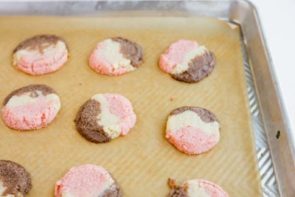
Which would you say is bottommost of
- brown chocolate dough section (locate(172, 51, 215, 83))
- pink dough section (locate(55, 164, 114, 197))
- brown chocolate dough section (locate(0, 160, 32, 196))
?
brown chocolate dough section (locate(0, 160, 32, 196))

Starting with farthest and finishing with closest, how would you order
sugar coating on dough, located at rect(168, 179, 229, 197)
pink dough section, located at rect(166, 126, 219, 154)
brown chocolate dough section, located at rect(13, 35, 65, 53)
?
brown chocolate dough section, located at rect(13, 35, 65, 53), pink dough section, located at rect(166, 126, 219, 154), sugar coating on dough, located at rect(168, 179, 229, 197)

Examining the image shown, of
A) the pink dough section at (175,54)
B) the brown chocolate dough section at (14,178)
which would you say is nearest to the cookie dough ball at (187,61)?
the pink dough section at (175,54)

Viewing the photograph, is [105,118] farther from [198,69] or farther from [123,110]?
[198,69]

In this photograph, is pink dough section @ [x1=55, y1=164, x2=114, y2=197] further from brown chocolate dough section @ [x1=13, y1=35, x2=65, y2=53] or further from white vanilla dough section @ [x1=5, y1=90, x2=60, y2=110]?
brown chocolate dough section @ [x1=13, y1=35, x2=65, y2=53]

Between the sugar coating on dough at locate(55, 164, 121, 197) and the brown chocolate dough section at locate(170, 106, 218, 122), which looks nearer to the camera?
the sugar coating on dough at locate(55, 164, 121, 197)

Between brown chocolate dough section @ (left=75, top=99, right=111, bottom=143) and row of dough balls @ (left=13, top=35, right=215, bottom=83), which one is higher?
row of dough balls @ (left=13, top=35, right=215, bottom=83)

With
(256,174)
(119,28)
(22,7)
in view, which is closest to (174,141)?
(256,174)

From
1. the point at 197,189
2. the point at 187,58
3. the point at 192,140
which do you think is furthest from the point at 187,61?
the point at 197,189

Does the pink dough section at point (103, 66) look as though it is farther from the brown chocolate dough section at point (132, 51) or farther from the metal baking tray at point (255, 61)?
the metal baking tray at point (255, 61)

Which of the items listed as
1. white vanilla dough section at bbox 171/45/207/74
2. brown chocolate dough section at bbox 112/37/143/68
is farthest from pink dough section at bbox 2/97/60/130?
white vanilla dough section at bbox 171/45/207/74
